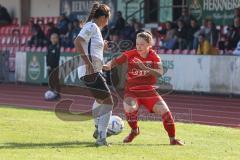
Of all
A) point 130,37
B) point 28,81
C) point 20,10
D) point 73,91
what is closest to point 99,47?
point 73,91

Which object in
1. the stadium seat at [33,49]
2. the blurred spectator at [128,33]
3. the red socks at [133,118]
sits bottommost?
the red socks at [133,118]

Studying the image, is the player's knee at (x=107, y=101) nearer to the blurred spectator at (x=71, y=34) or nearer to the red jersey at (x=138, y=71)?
the red jersey at (x=138, y=71)

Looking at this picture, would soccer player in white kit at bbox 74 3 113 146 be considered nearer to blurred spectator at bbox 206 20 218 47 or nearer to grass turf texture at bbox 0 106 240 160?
grass turf texture at bbox 0 106 240 160

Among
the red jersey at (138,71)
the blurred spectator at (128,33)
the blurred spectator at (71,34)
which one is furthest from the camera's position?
the blurred spectator at (71,34)

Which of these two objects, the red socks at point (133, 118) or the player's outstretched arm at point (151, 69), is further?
the red socks at point (133, 118)

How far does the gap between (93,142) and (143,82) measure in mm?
1235

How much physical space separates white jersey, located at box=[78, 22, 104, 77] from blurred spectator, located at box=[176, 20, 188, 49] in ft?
45.6

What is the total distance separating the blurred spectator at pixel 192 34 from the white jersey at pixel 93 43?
1354 centimetres

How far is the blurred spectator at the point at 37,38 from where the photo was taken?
1132 inches

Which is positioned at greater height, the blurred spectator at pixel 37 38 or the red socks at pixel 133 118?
the blurred spectator at pixel 37 38

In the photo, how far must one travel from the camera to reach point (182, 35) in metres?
24.6

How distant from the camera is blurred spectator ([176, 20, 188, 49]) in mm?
24386

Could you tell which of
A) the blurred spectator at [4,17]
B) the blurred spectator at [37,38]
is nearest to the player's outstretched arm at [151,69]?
the blurred spectator at [37,38]

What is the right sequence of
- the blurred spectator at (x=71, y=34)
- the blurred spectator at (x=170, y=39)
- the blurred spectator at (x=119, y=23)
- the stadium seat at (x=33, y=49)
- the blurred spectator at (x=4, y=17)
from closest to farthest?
the blurred spectator at (x=170, y=39), the blurred spectator at (x=119, y=23), the blurred spectator at (x=71, y=34), the stadium seat at (x=33, y=49), the blurred spectator at (x=4, y=17)
